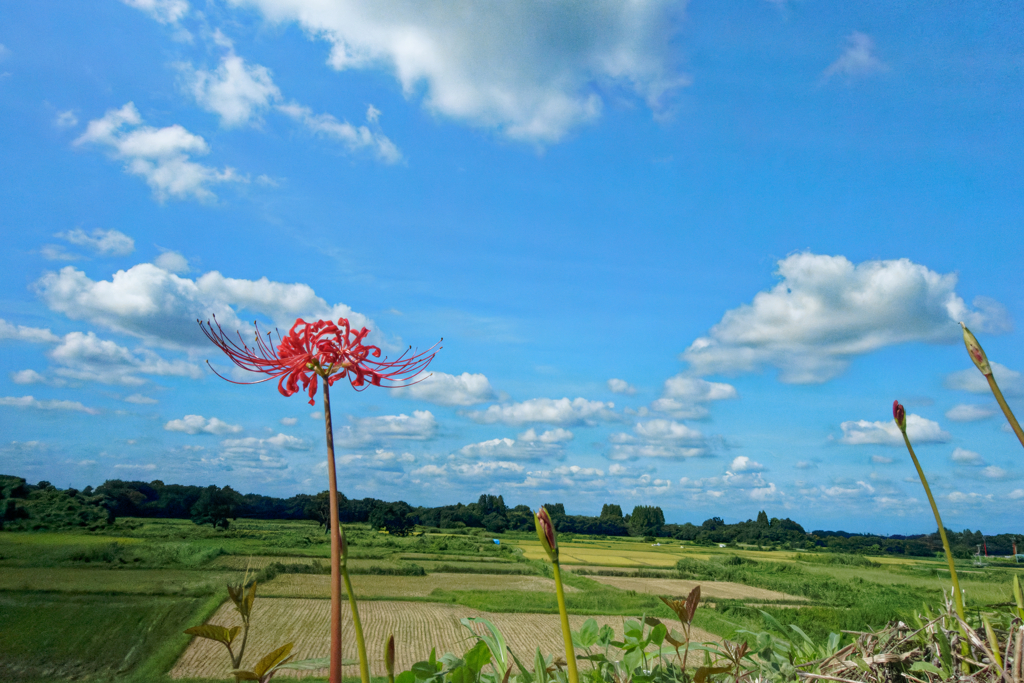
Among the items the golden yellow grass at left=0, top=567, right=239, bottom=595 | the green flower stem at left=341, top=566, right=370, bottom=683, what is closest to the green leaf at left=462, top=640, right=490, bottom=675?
the green flower stem at left=341, top=566, right=370, bottom=683

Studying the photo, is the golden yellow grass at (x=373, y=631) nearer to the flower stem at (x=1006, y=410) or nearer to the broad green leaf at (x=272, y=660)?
the broad green leaf at (x=272, y=660)

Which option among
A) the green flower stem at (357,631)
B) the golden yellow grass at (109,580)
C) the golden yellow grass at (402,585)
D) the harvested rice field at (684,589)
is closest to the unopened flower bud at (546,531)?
the green flower stem at (357,631)

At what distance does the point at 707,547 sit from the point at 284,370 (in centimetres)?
8870

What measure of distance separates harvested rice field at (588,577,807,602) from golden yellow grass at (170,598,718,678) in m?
13.5

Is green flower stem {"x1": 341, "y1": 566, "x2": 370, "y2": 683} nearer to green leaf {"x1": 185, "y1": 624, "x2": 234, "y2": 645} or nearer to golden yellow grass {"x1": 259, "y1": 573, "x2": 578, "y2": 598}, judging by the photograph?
green leaf {"x1": 185, "y1": 624, "x2": 234, "y2": 645}

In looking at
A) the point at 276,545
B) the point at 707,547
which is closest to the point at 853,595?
the point at 707,547

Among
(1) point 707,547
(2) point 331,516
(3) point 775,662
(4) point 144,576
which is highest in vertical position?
(2) point 331,516

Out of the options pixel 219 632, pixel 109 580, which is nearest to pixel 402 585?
pixel 109 580

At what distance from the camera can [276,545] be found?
65.5 meters

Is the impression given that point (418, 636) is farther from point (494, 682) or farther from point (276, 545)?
point (276, 545)

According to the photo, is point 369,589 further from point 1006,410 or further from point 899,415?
point 1006,410

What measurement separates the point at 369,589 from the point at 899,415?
52222 millimetres

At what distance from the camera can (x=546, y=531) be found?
84 centimetres

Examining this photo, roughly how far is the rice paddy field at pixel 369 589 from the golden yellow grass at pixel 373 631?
0.53 feet
